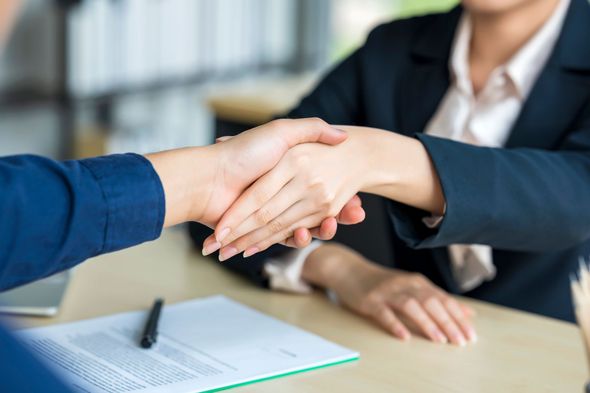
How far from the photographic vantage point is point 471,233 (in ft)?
4.16

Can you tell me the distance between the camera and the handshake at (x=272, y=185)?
44.5 inches

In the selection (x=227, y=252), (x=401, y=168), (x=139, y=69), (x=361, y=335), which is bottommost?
(x=139, y=69)

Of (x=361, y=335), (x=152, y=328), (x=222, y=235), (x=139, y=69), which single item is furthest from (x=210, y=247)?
(x=139, y=69)

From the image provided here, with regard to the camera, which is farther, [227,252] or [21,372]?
[227,252]

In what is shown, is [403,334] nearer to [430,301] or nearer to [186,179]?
[430,301]

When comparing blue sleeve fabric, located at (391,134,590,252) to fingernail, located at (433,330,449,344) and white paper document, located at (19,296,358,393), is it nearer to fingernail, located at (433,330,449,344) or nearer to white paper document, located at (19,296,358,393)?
fingernail, located at (433,330,449,344)

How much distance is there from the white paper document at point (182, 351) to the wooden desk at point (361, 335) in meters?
0.03

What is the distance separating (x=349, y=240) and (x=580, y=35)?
148 cm

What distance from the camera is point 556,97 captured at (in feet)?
5.03

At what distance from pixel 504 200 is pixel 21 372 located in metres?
0.86

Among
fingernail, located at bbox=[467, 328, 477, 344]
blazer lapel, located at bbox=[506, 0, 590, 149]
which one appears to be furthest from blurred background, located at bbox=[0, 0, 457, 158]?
fingernail, located at bbox=[467, 328, 477, 344]

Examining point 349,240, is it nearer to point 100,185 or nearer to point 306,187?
point 306,187

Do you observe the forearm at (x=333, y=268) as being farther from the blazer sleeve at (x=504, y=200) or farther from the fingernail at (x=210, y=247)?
the fingernail at (x=210, y=247)

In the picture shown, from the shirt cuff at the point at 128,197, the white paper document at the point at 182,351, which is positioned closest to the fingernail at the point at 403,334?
the white paper document at the point at 182,351
